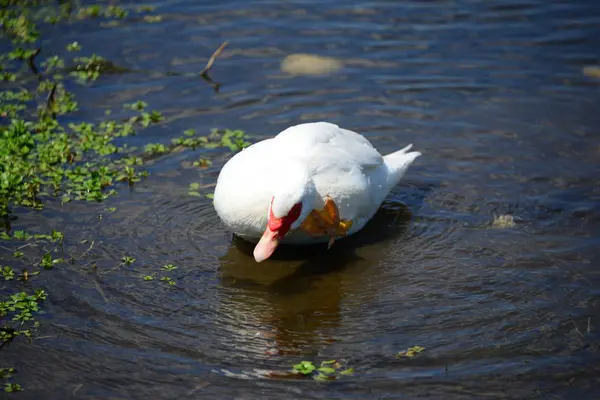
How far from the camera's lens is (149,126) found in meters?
7.68

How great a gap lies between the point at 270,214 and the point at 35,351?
1538 millimetres

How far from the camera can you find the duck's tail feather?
6.44 metres

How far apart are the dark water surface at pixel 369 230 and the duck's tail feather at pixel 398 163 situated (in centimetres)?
24

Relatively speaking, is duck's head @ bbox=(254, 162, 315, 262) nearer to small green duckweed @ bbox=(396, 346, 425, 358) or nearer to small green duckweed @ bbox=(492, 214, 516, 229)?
small green duckweed @ bbox=(396, 346, 425, 358)

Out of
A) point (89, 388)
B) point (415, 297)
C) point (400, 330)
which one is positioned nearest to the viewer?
point (89, 388)

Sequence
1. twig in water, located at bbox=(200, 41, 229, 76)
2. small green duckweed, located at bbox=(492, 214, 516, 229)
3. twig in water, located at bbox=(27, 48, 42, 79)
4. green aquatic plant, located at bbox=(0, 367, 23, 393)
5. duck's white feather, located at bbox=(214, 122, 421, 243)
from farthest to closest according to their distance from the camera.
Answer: twig in water, located at bbox=(27, 48, 42, 79) → twig in water, located at bbox=(200, 41, 229, 76) → small green duckweed, located at bbox=(492, 214, 516, 229) → duck's white feather, located at bbox=(214, 122, 421, 243) → green aquatic plant, located at bbox=(0, 367, 23, 393)

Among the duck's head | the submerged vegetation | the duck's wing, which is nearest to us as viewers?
the duck's head

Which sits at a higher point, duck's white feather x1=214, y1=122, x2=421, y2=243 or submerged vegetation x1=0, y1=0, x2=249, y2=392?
duck's white feather x1=214, y1=122, x2=421, y2=243

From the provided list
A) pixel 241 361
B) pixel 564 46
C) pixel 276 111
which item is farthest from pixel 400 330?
pixel 564 46

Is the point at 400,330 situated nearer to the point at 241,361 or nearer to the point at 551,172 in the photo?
the point at 241,361

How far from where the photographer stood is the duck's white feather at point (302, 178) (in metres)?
5.42

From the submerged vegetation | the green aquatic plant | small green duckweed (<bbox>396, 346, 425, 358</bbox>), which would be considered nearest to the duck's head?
the submerged vegetation

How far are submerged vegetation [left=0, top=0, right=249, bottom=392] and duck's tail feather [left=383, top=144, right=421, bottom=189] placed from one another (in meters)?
1.33

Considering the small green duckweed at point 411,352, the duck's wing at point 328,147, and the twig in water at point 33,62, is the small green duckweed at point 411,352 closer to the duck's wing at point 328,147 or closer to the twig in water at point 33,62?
the duck's wing at point 328,147
